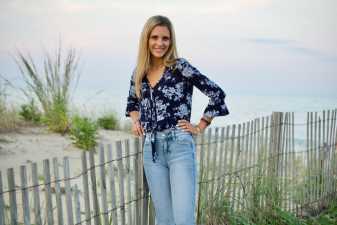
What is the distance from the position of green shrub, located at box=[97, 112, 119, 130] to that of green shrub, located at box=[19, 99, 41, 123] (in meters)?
1.17

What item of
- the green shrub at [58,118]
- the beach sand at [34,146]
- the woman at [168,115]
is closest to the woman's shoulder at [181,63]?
A: the woman at [168,115]

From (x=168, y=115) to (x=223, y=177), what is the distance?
1.39 m

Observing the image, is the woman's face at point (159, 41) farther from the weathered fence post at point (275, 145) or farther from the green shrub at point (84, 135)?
the green shrub at point (84, 135)

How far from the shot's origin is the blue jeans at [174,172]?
319 cm

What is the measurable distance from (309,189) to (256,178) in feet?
3.95

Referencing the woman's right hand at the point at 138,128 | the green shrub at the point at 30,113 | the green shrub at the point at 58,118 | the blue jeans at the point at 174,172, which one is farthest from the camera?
the green shrub at the point at 30,113

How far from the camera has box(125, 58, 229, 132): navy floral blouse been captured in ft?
10.6

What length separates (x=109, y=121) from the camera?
1002 centimetres

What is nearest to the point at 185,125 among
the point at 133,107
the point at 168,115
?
the point at 168,115

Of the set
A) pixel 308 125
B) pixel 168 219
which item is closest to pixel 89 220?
pixel 168 219

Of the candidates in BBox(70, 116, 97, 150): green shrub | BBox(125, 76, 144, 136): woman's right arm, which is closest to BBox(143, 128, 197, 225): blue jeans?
BBox(125, 76, 144, 136): woman's right arm

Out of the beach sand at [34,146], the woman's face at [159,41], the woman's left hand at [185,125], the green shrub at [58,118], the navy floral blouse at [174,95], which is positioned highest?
the woman's face at [159,41]

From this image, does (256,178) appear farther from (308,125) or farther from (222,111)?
(222,111)

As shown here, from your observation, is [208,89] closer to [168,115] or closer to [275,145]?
[168,115]
